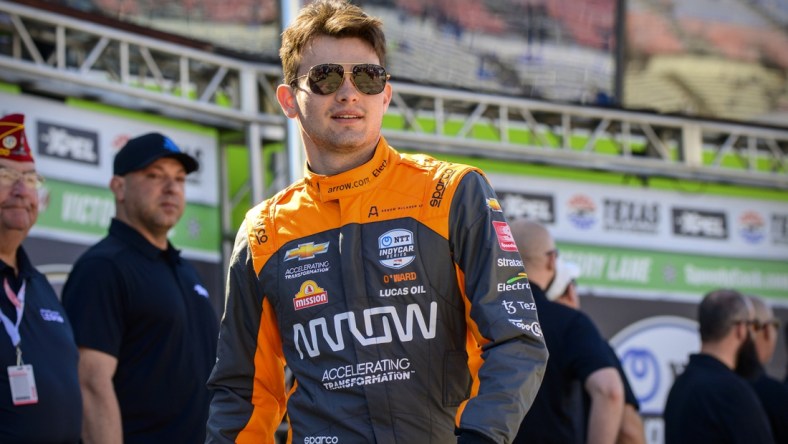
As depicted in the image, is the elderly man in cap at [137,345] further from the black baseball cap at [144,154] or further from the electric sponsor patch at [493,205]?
the electric sponsor patch at [493,205]

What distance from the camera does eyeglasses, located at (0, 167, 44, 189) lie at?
4207 millimetres

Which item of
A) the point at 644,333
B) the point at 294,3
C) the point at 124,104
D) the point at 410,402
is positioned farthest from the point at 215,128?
the point at 410,402

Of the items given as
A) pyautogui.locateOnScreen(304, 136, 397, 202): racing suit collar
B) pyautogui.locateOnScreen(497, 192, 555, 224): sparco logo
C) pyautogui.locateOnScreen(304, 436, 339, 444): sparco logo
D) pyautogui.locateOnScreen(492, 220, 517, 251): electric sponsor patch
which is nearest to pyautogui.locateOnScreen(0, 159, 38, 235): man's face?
pyautogui.locateOnScreen(304, 136, 397, 202): racing suit collar

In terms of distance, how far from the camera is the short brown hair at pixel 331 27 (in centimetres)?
265

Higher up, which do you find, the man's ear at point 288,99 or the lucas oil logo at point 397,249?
the man's ear at point 288,99

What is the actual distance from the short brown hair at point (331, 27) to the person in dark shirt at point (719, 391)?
279cm

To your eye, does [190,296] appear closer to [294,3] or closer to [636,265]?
[294,3]

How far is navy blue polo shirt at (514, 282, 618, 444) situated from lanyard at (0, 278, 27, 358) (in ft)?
5.85

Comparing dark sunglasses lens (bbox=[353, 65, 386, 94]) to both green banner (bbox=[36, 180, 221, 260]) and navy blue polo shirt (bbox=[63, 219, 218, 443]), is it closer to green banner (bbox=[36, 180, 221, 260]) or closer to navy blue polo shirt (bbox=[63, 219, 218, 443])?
navy blue polo shirt (bbox=[63, 219, 218, 443])

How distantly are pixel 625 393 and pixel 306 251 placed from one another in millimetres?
2551

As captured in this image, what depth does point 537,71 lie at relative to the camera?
953 centimetres

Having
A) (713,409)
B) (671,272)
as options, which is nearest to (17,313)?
(713,409)

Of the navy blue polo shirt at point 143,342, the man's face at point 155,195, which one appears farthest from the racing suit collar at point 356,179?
the man's face at point 155,195

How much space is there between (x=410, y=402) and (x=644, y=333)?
6769mm
